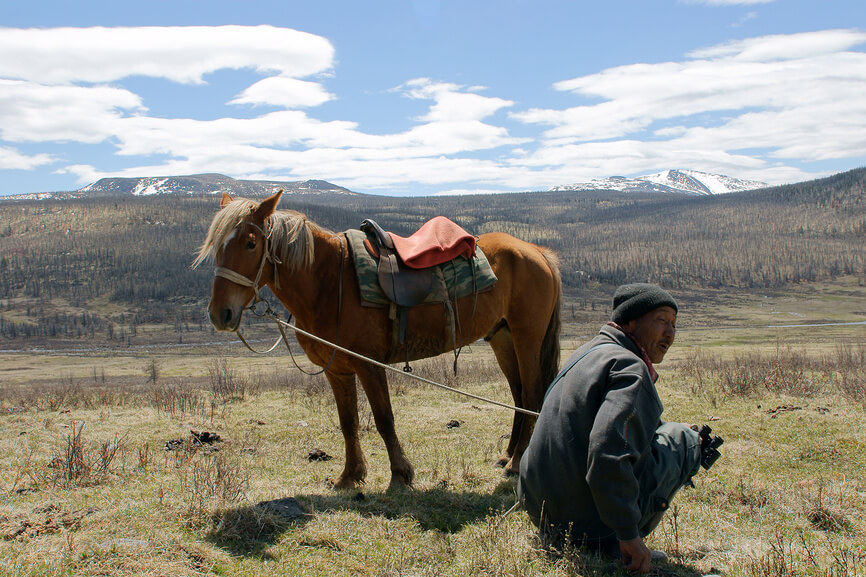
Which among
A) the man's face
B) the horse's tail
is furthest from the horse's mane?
the man's face

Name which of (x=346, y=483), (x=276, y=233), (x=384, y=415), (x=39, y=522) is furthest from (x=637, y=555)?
(x=39, y=522)

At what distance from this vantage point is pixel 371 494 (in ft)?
16.6

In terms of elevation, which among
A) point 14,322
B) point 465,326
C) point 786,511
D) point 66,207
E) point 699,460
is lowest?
point 14,322

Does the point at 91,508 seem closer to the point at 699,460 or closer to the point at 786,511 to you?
the point at 699,460

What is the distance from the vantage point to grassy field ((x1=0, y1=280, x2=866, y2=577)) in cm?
351

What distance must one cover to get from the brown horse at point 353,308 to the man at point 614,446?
219cm

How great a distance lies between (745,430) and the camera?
737 cm

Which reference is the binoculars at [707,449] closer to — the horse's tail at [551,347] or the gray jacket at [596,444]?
the gray jacket at [596,444]

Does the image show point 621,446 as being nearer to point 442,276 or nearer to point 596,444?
point 596,444

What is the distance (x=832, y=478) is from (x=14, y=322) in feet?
337

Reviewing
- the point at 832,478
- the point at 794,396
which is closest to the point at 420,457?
the point at 832,478

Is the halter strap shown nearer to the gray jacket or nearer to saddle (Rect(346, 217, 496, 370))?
saddle (Rect(346, 217, 496, 370))

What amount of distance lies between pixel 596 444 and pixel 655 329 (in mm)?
831

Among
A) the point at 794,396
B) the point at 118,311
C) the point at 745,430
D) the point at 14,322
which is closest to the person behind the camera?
the point at 745,430
